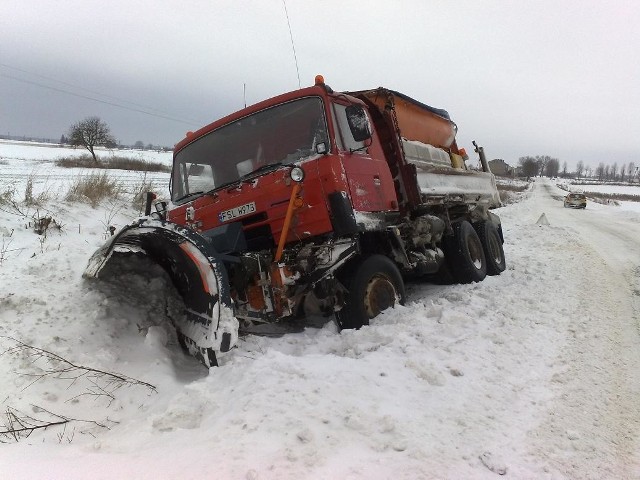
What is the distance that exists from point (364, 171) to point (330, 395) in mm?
2600

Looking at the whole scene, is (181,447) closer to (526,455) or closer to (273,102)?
(526,455)

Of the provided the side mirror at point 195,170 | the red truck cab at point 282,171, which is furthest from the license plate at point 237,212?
the side mirror at point 195,170

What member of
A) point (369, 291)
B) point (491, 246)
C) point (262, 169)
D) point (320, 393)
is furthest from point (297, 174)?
point (491, 246)

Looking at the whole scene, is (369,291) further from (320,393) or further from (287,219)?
(320,393)

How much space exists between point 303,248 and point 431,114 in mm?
4213

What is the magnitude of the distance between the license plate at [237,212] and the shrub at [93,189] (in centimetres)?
429

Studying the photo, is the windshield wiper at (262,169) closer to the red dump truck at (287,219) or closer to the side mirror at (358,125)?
the red dump truck at (287,219)

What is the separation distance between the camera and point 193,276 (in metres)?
3.73

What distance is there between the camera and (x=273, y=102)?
182 inches

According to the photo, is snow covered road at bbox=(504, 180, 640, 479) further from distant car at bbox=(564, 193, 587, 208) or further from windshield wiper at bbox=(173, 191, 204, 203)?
distant car at bbox=(564, 193, 587, 208)

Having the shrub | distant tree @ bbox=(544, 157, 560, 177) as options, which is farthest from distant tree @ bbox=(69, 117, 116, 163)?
distant tree @ bbox=(544, 157, 560, 177)

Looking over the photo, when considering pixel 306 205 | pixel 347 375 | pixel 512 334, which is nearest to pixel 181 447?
pixel 347 375

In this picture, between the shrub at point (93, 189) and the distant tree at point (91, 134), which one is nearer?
the shrub at point (93, 189)

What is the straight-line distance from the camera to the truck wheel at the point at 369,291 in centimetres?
419
